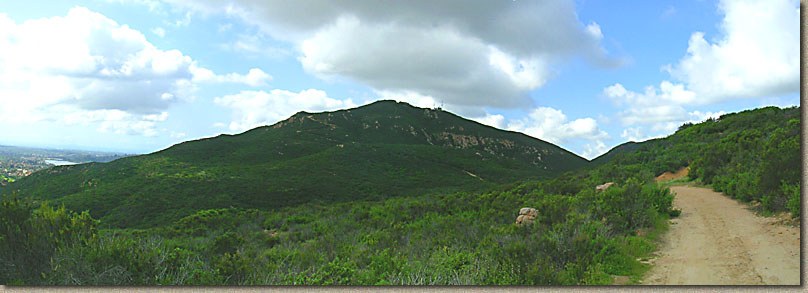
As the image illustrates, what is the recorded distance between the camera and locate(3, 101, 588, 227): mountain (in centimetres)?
2159

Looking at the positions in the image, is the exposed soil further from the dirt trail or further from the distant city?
the distant city

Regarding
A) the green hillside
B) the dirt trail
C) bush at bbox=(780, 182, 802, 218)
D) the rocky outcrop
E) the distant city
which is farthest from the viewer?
the rocky outcrop

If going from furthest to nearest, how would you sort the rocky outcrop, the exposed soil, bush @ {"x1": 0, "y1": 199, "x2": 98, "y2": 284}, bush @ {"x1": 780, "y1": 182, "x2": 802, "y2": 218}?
1. the exposed soil
2. the rocky outcrop
3. bush @ {"x1": 780, "y1": 182, "x2": 802, "y2": 218}
4. bush @ {"x1": 0, "y1": 199, "x2": 98, "y2": 284}

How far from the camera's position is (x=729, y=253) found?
13.0ft

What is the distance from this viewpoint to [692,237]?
5.03m

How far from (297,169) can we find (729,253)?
115 ft

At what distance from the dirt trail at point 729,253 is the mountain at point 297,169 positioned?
743 centimetres

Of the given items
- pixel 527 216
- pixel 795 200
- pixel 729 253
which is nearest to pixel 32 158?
pixel 527 216

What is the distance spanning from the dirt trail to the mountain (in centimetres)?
743

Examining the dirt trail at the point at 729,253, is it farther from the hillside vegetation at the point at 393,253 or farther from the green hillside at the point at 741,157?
the green hillside at the point at 741,157

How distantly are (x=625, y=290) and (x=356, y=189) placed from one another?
101 feet

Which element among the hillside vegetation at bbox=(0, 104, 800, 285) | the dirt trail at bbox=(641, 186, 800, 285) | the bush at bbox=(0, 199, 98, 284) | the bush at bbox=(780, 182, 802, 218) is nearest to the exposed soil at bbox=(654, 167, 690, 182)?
the hillside vegetation at bbox=(0, 104, 800, 285)

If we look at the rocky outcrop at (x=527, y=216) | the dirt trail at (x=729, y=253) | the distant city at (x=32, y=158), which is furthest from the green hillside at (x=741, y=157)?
the distant city at (x=32, y=158)

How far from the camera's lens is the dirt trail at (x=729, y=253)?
11.5 feet
